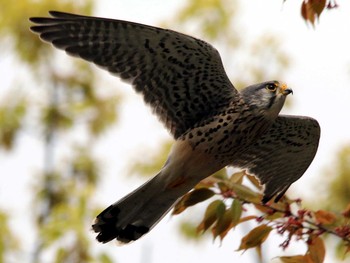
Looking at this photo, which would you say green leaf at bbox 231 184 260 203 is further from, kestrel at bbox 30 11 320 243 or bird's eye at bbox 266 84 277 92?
bird's eye at bbox 266 84 277 92

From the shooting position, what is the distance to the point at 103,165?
13.5 meters

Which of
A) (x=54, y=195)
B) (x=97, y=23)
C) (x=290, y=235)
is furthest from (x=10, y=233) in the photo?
(x=290, y=235)

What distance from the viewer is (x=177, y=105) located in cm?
388

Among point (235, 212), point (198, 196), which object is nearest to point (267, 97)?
point (198, 196)

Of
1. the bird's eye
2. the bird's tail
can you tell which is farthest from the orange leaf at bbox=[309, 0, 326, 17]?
the bird's tail

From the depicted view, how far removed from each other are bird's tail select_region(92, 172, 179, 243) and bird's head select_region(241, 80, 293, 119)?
56 cm

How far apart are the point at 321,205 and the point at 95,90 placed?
427 centimetres

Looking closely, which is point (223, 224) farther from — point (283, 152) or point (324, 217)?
point (283, 152)

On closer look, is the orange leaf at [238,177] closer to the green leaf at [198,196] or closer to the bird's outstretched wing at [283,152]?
the green leaf at [198,196]

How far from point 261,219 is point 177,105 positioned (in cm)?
110

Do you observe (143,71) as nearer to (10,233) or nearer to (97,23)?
(97,23)

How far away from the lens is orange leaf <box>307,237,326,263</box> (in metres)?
2.73

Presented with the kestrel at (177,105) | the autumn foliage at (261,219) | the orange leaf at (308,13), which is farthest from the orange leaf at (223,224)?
the orange leaf at (308,13)

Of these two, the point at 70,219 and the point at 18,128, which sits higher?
the point at 18,128
